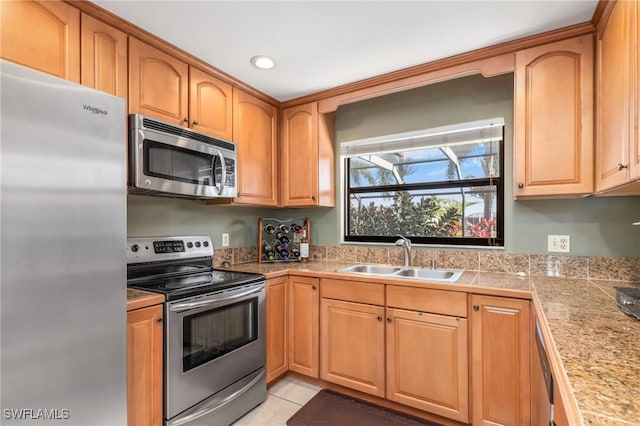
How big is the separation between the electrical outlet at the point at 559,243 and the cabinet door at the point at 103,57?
2730 mm

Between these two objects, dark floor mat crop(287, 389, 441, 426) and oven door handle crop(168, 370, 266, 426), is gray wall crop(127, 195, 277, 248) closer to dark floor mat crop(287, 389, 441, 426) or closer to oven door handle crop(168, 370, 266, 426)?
oven door handle crop(168, 370, 266, 426)

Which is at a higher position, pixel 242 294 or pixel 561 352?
pixel 561 352

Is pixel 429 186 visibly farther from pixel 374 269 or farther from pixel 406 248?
pixel 374 269

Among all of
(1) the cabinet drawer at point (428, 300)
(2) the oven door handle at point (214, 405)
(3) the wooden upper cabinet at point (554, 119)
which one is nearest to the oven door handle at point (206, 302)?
(2) the oven door handle at point (214, 405)

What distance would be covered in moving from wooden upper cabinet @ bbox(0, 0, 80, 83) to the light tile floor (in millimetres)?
2143

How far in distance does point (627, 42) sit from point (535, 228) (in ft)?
3.86

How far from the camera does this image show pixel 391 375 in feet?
6.61

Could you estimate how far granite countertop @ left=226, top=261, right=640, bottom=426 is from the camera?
2.00ft

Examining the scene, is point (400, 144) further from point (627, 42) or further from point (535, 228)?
point (627, 42)

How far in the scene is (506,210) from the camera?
2.22 meters

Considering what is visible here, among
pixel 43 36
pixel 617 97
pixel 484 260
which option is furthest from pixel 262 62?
pixel 484 260

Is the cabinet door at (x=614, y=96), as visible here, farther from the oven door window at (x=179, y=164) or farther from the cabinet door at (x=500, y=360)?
the oven door window at (x=179, y=164)

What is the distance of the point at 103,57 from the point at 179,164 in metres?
0.65

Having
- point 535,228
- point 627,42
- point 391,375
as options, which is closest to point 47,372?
point 391,375
